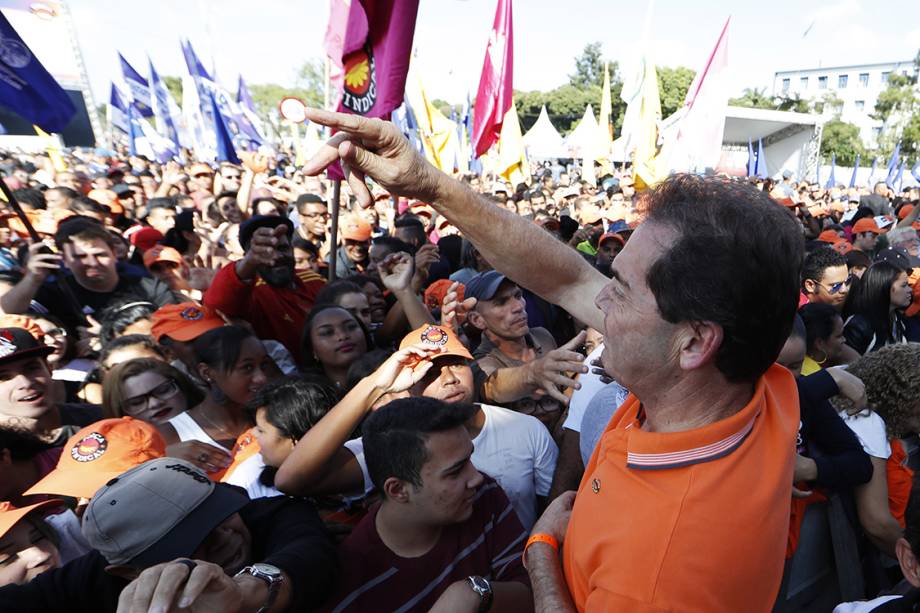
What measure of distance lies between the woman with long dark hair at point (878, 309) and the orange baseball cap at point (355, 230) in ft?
13.5

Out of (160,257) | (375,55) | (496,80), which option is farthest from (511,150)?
(160,257)

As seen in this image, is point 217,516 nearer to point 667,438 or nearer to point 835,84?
point 667,438

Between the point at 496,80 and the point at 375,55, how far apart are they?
4.63 meters

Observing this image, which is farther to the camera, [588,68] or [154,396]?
[588,68]

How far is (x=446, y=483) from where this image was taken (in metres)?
1.77

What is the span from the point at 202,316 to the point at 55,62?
2820 centimetres

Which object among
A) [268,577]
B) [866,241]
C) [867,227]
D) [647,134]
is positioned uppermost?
[647,134]

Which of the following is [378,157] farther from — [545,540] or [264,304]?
[264,304]

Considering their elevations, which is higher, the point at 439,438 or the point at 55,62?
the point at 55,62

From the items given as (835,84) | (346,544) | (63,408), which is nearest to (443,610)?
(346,544)

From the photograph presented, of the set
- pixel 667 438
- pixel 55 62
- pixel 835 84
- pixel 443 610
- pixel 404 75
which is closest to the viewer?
pixel 667 438

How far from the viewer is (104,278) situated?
162 inches

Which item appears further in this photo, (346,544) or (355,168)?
(346,544)

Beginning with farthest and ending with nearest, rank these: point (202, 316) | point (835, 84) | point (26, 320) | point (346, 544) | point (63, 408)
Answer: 1. point (835, 84)
2. point (202, 316)
3. point (26, 320)
4. point (63, 408)
5. point (346, 544)
